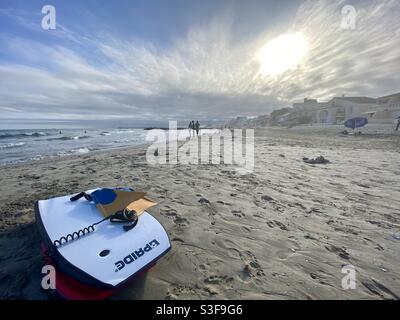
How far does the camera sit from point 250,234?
350 centimetres

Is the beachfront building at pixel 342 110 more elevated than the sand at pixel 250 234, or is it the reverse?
the beachfront building at pixel 342 110

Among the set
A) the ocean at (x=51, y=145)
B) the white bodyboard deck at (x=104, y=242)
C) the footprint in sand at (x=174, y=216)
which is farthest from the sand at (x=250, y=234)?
the ocean at (x=51, y=145)

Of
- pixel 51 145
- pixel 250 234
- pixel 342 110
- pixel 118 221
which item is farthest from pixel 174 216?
pixel 342 110

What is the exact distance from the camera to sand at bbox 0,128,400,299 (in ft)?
8.00

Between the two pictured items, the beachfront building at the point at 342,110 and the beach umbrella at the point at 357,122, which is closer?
the beach umbrella at the point at 357,122

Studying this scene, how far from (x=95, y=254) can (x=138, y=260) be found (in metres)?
0.54

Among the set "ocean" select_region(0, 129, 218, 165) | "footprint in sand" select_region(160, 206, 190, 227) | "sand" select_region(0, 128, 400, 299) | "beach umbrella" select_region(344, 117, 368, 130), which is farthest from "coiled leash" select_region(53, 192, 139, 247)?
"beach umbrella" select_region(344, 117, 368, 130)

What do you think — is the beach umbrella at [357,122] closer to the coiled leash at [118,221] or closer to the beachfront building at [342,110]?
the beachfront building at [342,110]

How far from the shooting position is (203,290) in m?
2.40

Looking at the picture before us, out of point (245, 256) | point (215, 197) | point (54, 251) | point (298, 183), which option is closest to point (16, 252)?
point (54, 251)

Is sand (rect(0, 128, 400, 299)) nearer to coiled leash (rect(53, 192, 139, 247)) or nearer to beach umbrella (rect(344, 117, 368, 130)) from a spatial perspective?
coiled leash (rect(53, 192, 139, 247))

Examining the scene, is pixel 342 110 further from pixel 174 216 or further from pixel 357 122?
pixel 174 216

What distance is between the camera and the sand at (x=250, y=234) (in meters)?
2.44
